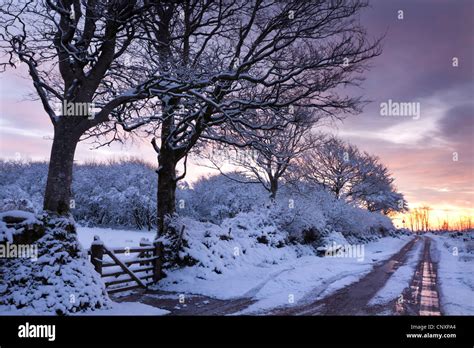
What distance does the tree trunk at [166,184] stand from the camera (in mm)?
14172

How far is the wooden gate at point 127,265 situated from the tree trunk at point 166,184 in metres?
1.40

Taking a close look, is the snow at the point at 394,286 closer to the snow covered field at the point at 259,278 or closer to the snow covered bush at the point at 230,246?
the snow covered field at the point at 259,278

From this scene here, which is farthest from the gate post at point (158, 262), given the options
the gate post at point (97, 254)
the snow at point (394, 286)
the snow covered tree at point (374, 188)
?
the snow covered tree at point (374, 188)

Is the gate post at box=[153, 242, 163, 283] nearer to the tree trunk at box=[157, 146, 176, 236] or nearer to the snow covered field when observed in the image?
the snow covered field

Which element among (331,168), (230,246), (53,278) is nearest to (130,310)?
(53,278)

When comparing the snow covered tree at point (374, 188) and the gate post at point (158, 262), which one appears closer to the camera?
the gate post at point (158, 262)

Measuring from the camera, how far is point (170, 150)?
14.4 metres

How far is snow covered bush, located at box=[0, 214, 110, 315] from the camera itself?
745 centimetres

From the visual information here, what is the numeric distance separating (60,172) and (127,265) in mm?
4210

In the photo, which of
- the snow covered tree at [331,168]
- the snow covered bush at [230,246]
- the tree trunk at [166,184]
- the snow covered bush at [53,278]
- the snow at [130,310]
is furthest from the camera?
the snow covered tree at [331,168]

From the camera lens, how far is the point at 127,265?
466 inches

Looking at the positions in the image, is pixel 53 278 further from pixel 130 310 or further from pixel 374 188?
pixel 374 188

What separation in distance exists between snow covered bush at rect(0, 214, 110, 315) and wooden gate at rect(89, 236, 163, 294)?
134cm
